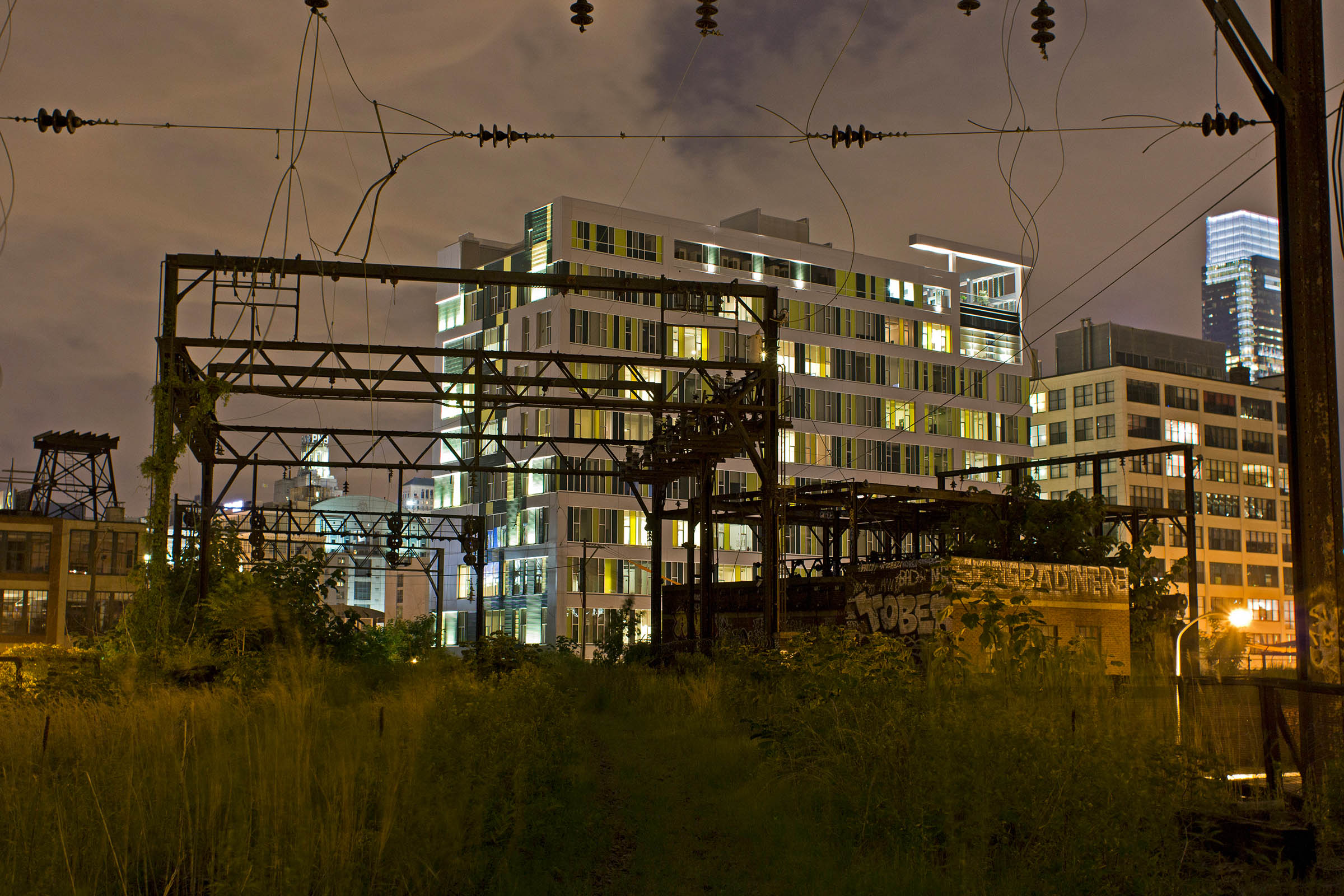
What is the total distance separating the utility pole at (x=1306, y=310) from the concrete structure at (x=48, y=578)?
59.8 meters

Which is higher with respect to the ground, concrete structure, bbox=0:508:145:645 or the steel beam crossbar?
the steel beam crossbar

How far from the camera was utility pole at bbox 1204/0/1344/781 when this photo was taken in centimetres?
970

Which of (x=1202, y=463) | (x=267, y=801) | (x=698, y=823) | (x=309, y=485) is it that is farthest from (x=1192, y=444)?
(x=267, y=801)

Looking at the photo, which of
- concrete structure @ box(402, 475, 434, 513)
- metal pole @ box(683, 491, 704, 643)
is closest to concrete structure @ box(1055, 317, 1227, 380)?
concrete structure @ box(402, 475, 434, 513)

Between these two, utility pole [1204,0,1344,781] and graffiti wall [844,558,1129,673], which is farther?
graffiti wall [844,558,1129,673]

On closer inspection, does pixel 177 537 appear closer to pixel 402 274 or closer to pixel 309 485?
pixel 402 274

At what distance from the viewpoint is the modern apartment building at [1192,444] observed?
98.9 m

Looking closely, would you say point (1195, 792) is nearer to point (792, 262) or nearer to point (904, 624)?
point (904, 624)

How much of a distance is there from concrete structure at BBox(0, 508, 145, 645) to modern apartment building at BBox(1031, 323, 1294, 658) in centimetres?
7482

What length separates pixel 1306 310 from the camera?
398 inches

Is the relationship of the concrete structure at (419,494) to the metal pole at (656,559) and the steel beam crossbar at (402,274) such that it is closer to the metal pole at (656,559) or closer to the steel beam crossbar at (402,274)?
the metal pole at (656,559)

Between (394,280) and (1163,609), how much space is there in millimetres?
23631

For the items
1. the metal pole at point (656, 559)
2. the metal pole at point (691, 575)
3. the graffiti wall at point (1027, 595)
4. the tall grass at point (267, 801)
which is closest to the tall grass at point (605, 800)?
the tall grass at point (267, 801)

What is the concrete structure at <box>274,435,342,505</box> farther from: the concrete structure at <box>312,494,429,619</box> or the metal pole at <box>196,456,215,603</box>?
the metal pole at <box>196,456,215,603</box>
